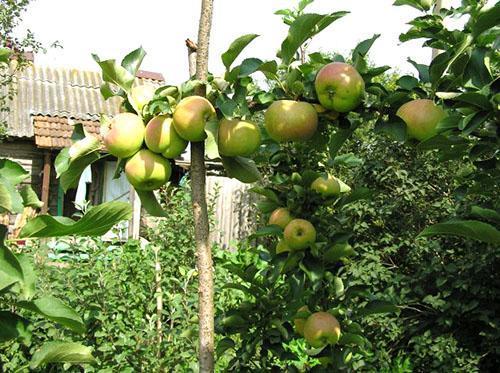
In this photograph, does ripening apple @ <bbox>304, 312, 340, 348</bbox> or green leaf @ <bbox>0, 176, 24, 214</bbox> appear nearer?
green leaf @ <bbox>0, 176, 24, 214</bbox>

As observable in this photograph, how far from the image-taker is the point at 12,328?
0.98m

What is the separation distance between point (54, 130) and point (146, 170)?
874 cm

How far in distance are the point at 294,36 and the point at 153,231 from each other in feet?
8.84

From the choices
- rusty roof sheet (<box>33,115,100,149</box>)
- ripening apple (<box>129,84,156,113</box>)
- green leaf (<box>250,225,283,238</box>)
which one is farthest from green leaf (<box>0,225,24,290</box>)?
rusty roof sheet (<box>33,115,100,149</box>)

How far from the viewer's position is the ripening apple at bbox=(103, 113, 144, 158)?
42.2 inches

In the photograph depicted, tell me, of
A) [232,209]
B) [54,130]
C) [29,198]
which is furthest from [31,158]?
[29,198]

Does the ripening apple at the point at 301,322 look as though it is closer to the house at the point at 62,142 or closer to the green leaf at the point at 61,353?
the green leaf at the point at 61,353

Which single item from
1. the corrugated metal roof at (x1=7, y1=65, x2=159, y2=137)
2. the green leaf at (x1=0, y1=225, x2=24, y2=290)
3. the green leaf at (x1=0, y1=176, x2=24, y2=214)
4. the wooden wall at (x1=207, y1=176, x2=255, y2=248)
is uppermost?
the green leaf at (x1=0, y1=176, x2=24, y2=214)

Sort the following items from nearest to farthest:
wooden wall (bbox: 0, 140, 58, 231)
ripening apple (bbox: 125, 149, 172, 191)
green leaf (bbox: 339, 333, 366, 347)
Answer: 1. ripening apple (bbox: 125, 149, 172, 191)
2. green leaf (bbox: 339, 333, 366, 347)
3. wooden wall (bbox: 0, 140, 58, 231)

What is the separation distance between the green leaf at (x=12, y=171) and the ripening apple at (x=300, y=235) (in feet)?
2.16

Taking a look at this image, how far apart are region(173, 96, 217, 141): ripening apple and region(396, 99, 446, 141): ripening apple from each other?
1.20ft

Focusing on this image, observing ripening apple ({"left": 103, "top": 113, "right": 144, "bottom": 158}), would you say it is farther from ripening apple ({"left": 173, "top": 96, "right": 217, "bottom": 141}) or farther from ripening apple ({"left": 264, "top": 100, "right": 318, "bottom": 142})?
ripening apple ({"left": 264, "top": 100, "right": 318, "bottom": 142})

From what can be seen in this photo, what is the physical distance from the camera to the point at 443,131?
115 centimetres

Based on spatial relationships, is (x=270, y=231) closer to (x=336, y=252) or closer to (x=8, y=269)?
(x=336, y=252)
